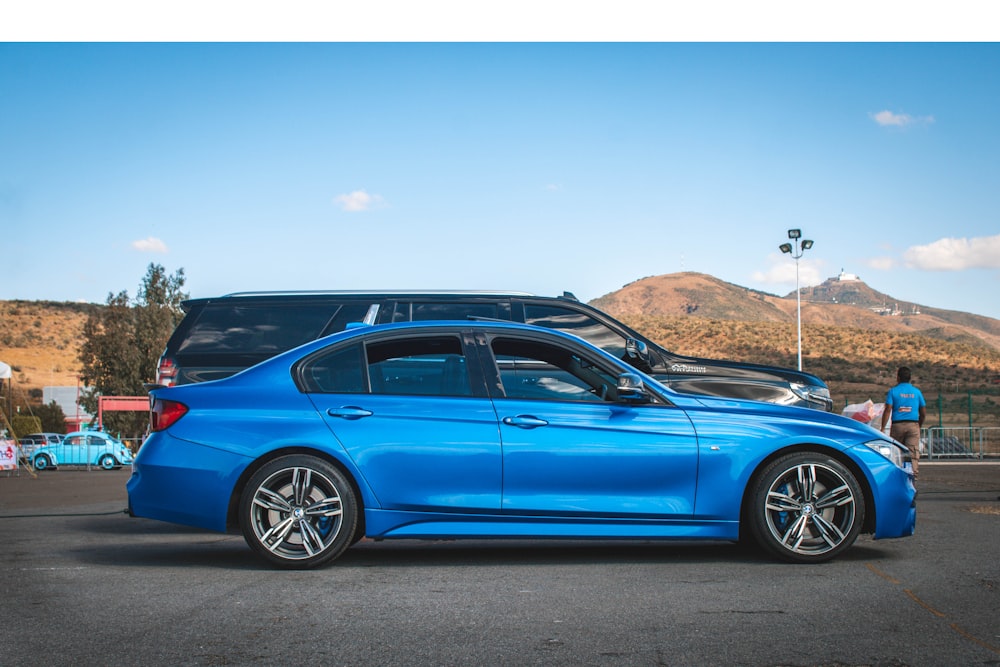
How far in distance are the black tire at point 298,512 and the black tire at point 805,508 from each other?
2.52 meters

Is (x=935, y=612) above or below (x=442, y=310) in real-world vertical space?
below

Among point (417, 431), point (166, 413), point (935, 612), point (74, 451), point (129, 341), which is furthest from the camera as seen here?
point (129, 341)

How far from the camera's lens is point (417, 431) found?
637 centimetres

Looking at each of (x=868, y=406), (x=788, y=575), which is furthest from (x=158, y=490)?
(x=868, y=406)

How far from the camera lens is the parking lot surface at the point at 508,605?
4.16 meters

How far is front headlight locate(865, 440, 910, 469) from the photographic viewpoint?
6.64 m

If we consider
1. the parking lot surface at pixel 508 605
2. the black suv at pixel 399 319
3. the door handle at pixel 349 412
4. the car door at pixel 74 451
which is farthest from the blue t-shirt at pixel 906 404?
the car door at pixel 74 451

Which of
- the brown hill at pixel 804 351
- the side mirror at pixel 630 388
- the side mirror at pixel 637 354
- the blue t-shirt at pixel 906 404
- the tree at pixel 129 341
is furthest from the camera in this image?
the brown hill at pixel 804 351

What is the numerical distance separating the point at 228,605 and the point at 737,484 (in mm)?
3117

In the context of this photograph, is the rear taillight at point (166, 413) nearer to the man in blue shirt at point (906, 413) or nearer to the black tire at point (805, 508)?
the black tire at point (805, 508)

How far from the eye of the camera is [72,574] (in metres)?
6.17

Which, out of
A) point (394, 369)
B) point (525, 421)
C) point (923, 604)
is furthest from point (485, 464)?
point (923, 604)

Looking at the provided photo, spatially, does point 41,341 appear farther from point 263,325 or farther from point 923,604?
point 923,604

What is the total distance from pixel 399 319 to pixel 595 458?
309cm
